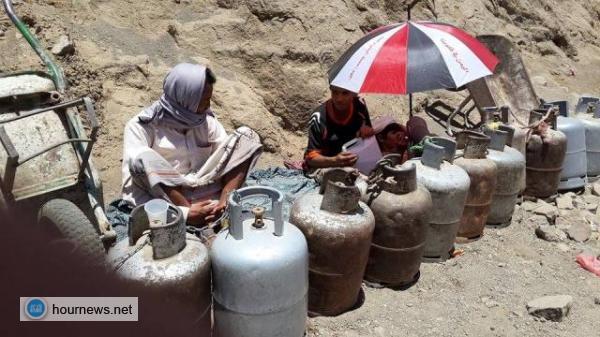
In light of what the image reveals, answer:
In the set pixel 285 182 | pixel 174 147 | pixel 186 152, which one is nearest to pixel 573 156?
pixel 285 182

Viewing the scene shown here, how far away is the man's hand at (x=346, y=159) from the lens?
431 centimetres

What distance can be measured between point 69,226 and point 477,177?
303 centimetres

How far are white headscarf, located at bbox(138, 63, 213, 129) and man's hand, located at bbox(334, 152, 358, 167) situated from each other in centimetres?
124

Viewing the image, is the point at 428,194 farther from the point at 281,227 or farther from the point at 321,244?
the point at 281,227

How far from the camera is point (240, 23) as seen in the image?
22.6 ft

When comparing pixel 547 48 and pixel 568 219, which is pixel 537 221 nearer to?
pixel 568 219

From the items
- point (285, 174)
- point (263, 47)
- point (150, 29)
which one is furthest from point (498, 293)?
point (150, 29)

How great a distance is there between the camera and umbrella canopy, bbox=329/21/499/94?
404cm

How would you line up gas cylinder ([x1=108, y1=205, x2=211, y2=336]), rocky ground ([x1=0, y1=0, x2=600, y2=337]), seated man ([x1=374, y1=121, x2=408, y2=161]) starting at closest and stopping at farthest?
gas cylinder ([x1=108, y1=205, x2=211, y2=336])
rocky ground ([x1=0, y1=0, x2=600, y2=337])
seated man ([x1=374, y1=121, x2=408, y2=161])

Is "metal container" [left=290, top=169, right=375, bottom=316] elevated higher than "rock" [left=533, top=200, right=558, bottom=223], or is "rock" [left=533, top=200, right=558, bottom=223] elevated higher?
"metal container" [left=290, top=169, right=375, bottom=316]

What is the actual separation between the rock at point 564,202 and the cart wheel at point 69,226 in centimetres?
452

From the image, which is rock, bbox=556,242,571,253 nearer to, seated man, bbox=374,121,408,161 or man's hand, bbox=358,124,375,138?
seated man, bbox=374,121,408,161

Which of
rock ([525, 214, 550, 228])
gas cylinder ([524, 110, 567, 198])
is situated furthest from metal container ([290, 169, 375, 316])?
gas cylinder ([524, 110, 567, 198])

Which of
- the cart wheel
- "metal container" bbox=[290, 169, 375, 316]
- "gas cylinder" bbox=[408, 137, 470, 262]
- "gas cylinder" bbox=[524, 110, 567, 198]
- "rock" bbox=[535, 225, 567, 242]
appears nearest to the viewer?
the cart wheel
